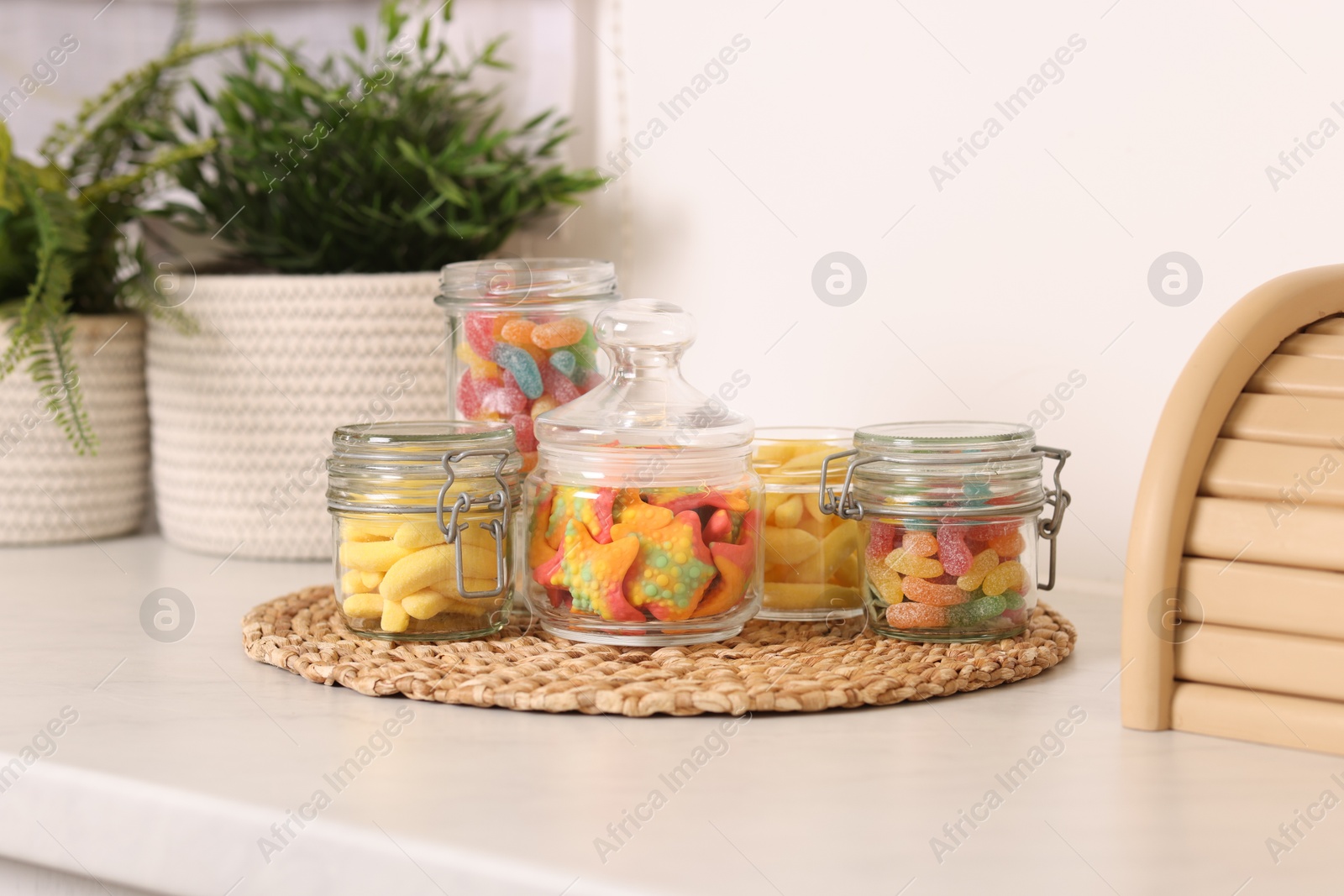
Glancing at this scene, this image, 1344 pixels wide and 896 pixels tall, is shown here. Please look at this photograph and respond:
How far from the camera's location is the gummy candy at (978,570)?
2.47 feet

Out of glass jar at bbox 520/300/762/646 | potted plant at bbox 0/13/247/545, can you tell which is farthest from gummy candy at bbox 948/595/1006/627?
potted plant at bbox 0/13/247/545

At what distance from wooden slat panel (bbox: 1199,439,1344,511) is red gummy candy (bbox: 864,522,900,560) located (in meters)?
0.18

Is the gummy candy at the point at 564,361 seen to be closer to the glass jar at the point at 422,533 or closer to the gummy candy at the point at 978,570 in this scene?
the glass jar at the point at 422,533

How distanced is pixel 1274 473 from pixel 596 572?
361 millimetres

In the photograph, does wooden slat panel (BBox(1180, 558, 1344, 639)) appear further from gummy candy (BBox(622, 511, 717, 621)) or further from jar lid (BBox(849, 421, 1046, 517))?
gummy candy (BBox(622, 511, 717, 621))

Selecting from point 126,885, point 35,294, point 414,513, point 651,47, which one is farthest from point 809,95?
point 126,885

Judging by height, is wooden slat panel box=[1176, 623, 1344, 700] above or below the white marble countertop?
above

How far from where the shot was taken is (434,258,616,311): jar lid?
0.86 m

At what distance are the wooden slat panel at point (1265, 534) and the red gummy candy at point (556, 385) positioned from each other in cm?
40

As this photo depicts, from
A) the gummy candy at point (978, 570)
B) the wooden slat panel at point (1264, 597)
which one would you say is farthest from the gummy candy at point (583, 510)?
the wooden slat panel at point (1264, 597)

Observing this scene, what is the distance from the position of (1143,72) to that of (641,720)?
1.96 ft

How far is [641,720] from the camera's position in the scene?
0.66m

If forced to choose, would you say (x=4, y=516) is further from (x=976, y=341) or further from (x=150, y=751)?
(x=976, y=341)

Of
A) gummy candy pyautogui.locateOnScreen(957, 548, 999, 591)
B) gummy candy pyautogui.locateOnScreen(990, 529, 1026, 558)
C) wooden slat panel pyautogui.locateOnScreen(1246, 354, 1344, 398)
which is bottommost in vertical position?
gummy candy pyautogui.locateOnScreen(957, 548, 999, 591)
